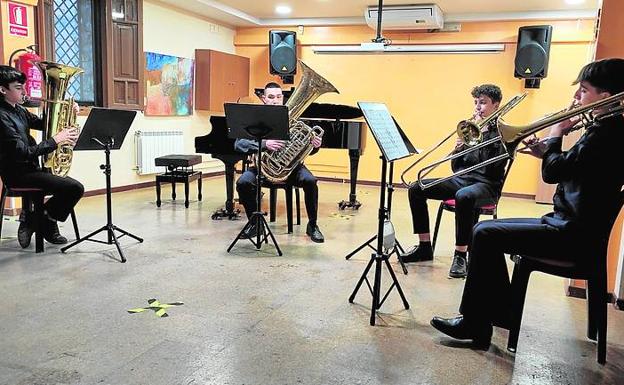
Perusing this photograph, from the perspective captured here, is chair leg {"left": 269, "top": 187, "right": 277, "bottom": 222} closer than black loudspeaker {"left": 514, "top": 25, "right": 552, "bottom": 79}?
Yes

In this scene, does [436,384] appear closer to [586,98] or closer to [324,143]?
[586,98]

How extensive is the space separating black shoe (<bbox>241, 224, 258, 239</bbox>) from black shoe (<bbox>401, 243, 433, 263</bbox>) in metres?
1.23

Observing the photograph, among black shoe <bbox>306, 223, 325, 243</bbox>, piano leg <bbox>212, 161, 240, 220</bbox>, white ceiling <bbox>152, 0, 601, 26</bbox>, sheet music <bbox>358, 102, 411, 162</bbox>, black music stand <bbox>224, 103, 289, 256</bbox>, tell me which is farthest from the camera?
white ceiling <bbox>152, 0, 601, 26</bbox>

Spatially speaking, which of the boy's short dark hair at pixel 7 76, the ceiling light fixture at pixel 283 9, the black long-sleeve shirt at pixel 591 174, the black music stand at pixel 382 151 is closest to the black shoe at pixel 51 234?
the boy's short dark hair at pixel 7 76

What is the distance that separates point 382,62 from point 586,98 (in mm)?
5723

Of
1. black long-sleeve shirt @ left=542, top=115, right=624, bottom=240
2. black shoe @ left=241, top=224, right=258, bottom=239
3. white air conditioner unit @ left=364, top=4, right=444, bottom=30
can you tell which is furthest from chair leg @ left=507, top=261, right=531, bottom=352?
white air conditioner unit @ left=364, top=4, right=444, bottom=30

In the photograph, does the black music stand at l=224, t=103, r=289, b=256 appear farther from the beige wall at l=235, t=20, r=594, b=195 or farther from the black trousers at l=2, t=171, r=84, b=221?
the beige wall at l=235, t=20, r=594, b=195

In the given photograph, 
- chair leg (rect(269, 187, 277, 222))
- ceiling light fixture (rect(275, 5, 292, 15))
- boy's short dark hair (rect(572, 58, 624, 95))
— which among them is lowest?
chair leg (rect(269, 187, 277, 222))

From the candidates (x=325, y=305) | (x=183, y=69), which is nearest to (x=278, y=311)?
(x=325, y=305)

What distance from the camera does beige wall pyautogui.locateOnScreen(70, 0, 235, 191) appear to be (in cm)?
618

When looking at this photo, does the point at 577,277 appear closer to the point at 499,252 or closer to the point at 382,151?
the point at 499,252

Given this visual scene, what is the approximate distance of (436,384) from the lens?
2.12 meters

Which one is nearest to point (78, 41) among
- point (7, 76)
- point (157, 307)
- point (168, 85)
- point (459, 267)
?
point (168, 85)

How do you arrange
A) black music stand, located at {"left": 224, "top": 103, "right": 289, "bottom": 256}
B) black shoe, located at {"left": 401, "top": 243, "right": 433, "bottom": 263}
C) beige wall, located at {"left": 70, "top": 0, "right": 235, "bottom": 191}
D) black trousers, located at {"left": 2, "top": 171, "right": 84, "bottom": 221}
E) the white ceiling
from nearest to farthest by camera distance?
black music stand, located at {"left": 224, "top": 103, "right": 289, "bottom": 256}
black trousers, located at {"left": 2, "top": 171, "right": 84, "bottom": 221}
black shoe, located at {"left": 401, "top": 243, "right": 433, "bottom": 263}
beige wall, located at {"left": 70, "top": 0, "right": 235, "bottom": 191}
the white ceiling
